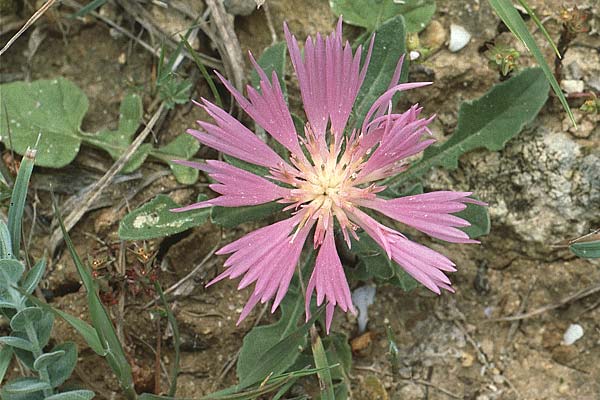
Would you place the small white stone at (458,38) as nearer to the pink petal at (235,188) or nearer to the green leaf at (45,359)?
the pink petal at (235,188)

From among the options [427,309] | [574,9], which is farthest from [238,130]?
[574,9]

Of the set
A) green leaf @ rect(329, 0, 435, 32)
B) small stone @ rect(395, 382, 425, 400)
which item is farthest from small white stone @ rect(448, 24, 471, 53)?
small stone @ rect(395, 382, 425, 400)

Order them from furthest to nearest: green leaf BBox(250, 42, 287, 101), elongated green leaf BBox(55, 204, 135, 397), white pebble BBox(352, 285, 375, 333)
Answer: white pebble BBox(352, 285, 375, 333)
green leaf BBox(250, 42, 287, 101)
elongated green leaf BBox(55, 204, 135, 397)

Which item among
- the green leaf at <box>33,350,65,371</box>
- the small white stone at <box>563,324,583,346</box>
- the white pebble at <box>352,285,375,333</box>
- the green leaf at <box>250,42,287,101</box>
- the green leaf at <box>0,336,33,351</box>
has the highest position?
the green leaf at <box>250,42,287,101</box>

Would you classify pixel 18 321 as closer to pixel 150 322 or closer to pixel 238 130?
pixel 150 322

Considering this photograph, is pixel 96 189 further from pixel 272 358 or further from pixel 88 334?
pixel 272 358

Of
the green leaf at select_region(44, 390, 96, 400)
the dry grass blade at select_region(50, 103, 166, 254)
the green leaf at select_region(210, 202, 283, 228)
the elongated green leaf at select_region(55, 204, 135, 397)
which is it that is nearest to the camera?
the elongated green leaf at select_region(55, 204, 135, 397)

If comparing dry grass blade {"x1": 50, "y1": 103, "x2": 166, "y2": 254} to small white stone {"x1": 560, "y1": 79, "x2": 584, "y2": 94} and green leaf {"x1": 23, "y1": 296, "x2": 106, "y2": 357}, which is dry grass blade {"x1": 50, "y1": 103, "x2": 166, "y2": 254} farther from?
small white stone {"x1": 560, "y1": 79, "x2": 584, "y2": 94}
